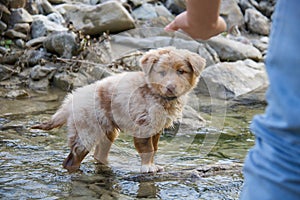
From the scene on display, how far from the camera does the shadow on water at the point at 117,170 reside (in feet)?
13.4

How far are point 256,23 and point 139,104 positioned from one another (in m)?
10.1

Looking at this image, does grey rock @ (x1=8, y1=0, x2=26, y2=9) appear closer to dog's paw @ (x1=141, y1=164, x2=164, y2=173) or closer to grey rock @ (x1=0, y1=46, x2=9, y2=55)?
grey rock @ (x1=0, y1=46, x2=9, y2=55)

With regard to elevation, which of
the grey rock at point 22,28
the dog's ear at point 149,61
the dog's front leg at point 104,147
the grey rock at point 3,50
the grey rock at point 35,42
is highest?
the dog's ear at point 149,61

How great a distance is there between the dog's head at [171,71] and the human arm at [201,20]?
7.68 feet

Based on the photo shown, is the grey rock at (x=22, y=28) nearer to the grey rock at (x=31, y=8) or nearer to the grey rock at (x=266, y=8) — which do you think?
the grey rock at (x=31, y=8)

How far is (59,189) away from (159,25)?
8122mm

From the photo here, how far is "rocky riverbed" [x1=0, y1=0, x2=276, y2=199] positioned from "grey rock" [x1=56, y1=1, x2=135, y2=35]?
0.02 meters

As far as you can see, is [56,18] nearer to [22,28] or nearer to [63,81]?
[22,28]

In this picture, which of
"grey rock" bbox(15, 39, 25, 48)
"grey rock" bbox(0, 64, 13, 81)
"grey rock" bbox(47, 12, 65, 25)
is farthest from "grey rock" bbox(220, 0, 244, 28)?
"grey rock" bbox(0, 64, 13, 81)

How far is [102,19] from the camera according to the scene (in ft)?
32.6

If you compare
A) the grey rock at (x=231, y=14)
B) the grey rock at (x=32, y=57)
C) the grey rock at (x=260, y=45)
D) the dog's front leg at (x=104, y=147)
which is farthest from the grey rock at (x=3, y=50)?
the grey rock at (x=231, y=14)

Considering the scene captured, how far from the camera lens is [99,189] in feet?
13.6

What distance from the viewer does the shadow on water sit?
407cm

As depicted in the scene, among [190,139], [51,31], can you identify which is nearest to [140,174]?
[190,139]
